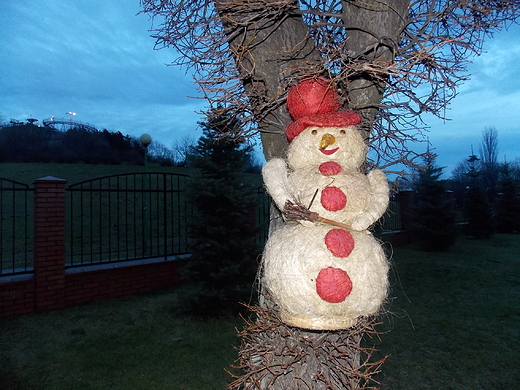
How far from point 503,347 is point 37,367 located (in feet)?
21.0

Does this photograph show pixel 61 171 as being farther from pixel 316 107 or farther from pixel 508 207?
A: pixel 508 207

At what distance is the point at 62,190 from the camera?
6.26 m

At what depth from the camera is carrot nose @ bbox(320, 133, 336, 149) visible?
1669 millimetres

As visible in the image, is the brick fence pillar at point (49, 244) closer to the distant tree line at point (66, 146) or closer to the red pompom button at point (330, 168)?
the red pompom button at point (330, 168)

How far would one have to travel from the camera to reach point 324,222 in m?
1.56

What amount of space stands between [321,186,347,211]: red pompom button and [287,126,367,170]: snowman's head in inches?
7.6

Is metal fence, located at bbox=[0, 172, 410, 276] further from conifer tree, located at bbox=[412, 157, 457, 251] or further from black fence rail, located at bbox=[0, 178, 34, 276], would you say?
conifer tree, located at bbox=[412, 157, 457, 251]

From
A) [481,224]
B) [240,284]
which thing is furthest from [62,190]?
[481,224]

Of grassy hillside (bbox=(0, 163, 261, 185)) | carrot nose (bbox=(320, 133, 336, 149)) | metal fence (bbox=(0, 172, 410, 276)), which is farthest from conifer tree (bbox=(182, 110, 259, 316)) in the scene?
grassy hillside (bbox=(0, 163, 261, 185))

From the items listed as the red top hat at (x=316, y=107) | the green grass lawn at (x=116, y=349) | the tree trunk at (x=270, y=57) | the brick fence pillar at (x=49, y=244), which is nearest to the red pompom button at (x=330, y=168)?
the red top hat at (x=316, y=107)

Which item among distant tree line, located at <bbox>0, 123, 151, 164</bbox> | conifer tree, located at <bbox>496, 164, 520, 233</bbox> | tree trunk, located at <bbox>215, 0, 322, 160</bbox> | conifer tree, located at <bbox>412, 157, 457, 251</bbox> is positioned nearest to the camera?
tree trunk, located at <bbox>215, 0, 322, 160</bbox>

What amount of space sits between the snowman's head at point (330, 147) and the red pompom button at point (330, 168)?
0.06 m

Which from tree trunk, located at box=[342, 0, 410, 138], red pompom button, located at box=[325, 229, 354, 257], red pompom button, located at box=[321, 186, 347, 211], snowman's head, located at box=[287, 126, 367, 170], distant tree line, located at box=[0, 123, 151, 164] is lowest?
red pompom button, located at box=[325, 229, 354, 257]

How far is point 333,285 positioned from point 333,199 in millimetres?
394
